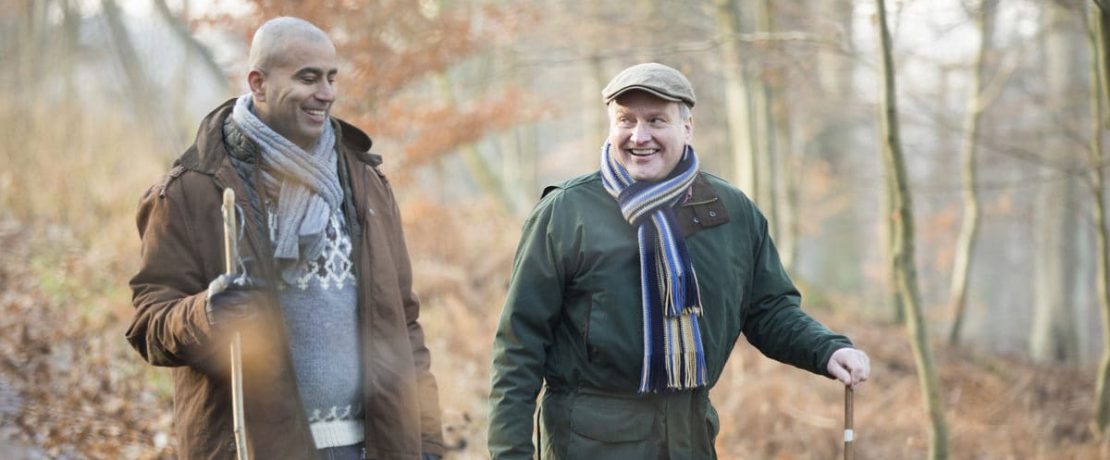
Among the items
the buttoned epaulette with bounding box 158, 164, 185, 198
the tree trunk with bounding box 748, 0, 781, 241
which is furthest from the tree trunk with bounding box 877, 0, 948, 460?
the tree trunk with bounding box 748, 0, 781, 241

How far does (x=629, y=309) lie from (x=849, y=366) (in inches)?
26.5

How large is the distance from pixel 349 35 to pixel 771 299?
6438 mm

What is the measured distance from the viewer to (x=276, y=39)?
321 cm

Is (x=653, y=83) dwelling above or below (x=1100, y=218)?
above

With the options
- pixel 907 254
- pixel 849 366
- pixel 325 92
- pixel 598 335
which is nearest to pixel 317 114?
pixel 325 92

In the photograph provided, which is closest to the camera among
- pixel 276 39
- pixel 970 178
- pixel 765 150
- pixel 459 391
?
pixel 276 39

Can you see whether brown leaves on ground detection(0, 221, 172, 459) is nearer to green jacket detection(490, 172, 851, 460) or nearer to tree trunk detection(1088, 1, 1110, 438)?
green jacket detection(490, 172, 851, 460)

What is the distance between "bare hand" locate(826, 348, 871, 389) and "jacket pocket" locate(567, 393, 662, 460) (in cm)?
56

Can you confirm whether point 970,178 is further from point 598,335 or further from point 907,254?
point 598,335

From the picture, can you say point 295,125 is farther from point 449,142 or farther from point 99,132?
point 99,132

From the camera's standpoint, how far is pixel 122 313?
8.35 metres

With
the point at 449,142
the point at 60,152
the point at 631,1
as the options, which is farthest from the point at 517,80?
the point at 60,152

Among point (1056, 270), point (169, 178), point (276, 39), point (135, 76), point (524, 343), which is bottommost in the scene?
point (1056, 270)

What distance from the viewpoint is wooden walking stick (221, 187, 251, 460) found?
2654 millimetres
